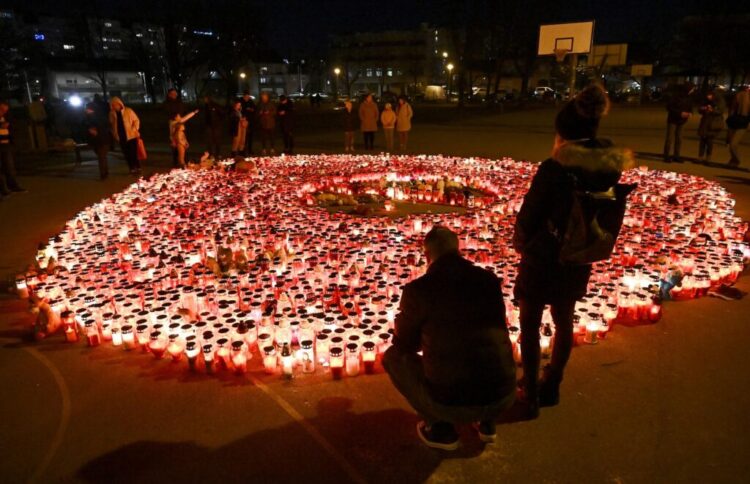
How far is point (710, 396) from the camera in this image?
3432mm

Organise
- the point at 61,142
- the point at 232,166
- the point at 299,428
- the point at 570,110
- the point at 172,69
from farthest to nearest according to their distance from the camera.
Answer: the point at 172,69 → the point at 61,142 → the point at 232,166 → the point at 299,428 → the point at 570,110

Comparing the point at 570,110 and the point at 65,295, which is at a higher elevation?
the point at 570,110

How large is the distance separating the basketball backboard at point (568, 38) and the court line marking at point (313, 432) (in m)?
17.2

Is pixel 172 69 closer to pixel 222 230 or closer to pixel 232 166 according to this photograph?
pixel 232 166

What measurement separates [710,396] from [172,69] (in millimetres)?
39540

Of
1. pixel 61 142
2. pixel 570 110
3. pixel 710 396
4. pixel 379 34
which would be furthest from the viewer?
pixel 379 34

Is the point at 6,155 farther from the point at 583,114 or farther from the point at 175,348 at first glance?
the point at 583,114

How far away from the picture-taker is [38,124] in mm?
16344

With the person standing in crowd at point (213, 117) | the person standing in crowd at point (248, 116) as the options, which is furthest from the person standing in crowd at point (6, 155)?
the person standing in crowd at point (248, 116)


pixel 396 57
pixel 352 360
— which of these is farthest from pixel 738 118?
pixel 396 57

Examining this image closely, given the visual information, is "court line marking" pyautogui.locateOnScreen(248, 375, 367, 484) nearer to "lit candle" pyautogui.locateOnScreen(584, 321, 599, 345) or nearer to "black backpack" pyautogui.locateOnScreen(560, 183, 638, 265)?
"black backpack" pyautogui.locateOnScreen(560, 183, 638, 265)

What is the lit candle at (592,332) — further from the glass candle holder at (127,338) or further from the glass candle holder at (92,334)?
the glass candle holder at (92,334)

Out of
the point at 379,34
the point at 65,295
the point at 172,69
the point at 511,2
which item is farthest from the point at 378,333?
the point at 379,34

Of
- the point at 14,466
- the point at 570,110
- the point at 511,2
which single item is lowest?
the point at 14,466
